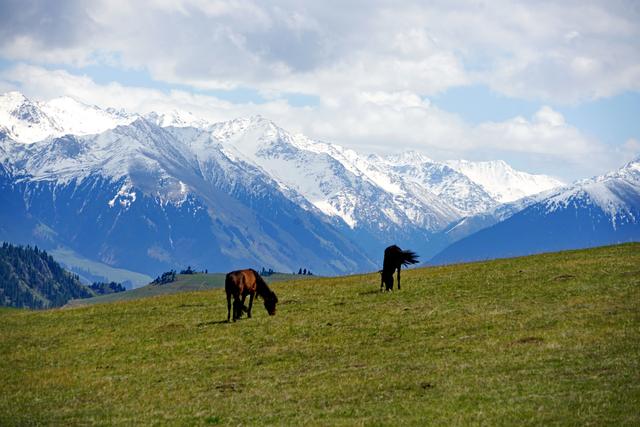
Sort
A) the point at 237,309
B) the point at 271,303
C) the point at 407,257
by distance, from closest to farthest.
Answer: the point at 237,309 → the point at 271,303 → the point at 407,257

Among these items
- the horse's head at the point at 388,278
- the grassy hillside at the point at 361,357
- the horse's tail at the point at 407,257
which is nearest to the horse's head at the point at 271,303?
the grassy hillside at the point at 361,357

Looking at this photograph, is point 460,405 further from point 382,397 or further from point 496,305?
point 496,305

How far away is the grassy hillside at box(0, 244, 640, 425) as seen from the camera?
2852 cm

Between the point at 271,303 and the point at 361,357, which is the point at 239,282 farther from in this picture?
the point at 361,357

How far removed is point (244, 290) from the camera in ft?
160

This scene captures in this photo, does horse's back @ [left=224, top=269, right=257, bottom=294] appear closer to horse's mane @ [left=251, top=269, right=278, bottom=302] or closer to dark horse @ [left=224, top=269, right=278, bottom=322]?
dark horse @ [left=224, top=269, right=278, bottom=322]

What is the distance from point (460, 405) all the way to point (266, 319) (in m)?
22.1

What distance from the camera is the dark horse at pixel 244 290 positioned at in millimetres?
48188

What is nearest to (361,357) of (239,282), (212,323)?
(239,282)

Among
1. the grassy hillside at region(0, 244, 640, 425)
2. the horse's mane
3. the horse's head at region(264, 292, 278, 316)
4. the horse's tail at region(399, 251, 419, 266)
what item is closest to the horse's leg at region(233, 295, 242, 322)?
the grassy hillside at region(0, 244, 640, 425)

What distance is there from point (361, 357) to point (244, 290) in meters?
13.0

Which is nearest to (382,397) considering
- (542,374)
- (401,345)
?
(542,374)

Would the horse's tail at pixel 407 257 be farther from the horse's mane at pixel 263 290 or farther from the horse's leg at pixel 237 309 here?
the horse's leg at pixel 237 309

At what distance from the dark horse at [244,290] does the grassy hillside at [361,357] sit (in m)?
0.98
